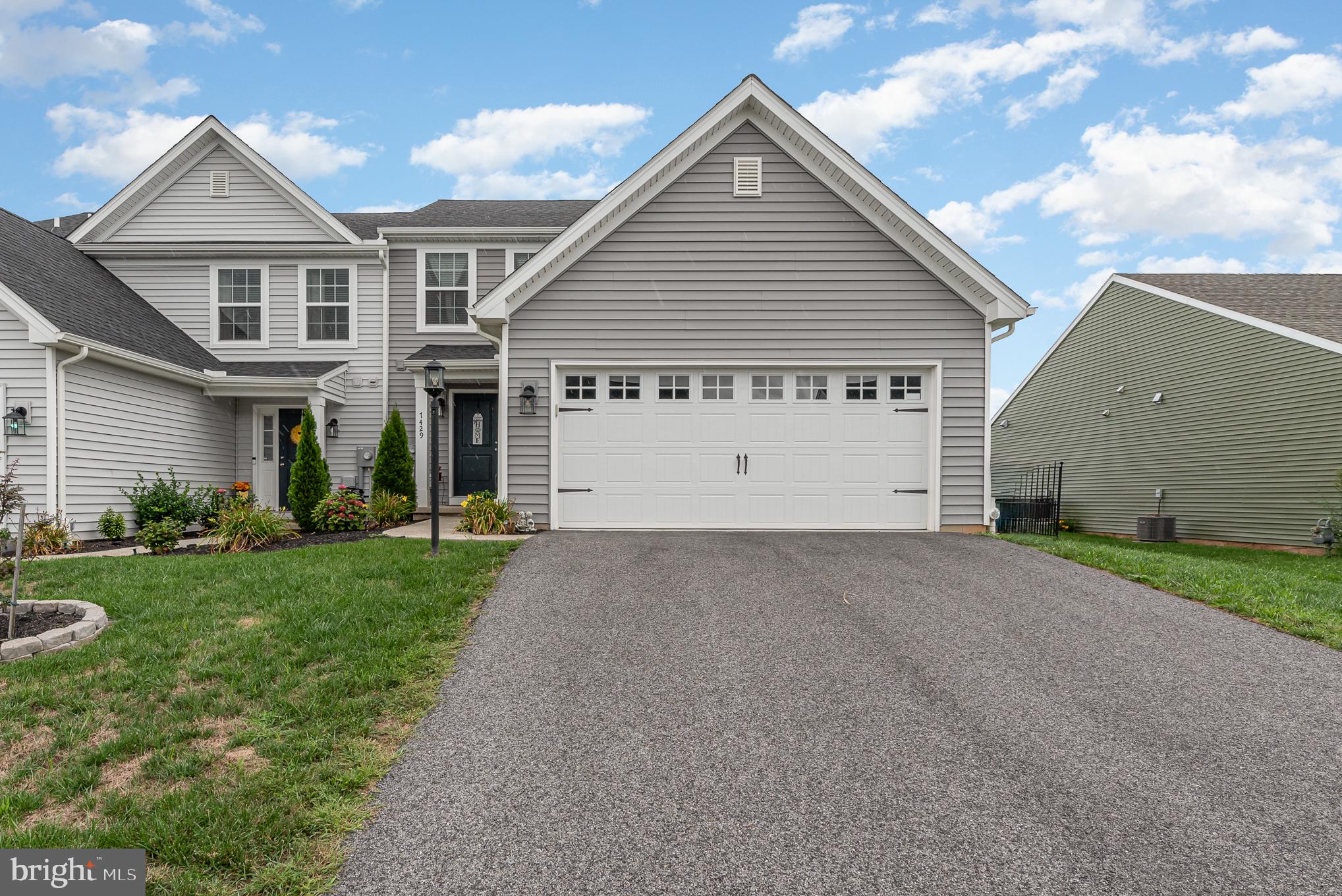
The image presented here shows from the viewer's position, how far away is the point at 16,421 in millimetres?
9414

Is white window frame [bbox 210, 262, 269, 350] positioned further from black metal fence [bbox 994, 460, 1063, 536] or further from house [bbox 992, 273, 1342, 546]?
house [bbox 992, 273, 1342, 546]

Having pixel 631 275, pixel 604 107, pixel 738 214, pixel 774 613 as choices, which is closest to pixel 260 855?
pixel 774 613

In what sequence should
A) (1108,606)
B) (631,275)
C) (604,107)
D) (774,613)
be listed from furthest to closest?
(604,107) → (631,275) → (1108,606) → (774,613)

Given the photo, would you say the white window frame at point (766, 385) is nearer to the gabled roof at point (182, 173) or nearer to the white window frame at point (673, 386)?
the white window frame at point (673, 386)

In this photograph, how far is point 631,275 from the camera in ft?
32.1

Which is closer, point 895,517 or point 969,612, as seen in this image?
point 969,612

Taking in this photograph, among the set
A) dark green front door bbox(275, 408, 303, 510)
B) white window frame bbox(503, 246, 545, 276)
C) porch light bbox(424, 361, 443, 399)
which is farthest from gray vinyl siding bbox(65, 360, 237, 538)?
white window frame bbox(503, 246, 545, 276)

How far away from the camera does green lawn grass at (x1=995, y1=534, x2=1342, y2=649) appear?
567 centimetres

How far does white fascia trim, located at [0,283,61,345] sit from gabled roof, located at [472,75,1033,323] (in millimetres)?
5356

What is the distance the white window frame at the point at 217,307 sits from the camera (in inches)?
520

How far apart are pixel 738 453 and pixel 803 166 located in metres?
3.99

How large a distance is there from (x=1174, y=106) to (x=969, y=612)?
1216cm

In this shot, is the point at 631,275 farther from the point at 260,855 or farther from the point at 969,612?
the point at 260,855

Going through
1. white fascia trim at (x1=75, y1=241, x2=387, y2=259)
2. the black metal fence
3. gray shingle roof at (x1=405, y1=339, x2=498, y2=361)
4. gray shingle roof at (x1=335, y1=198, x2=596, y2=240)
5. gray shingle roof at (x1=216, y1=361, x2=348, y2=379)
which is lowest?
the black metal fence
